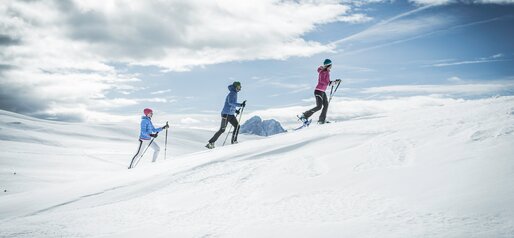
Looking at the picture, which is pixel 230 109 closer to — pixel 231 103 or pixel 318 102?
pixel 231 103

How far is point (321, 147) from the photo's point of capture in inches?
218

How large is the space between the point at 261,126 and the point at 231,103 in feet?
461

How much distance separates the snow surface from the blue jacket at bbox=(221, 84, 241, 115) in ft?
14.8

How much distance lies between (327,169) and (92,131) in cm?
2312

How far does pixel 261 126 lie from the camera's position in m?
152

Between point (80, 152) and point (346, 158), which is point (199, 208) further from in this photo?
point (80, 152)

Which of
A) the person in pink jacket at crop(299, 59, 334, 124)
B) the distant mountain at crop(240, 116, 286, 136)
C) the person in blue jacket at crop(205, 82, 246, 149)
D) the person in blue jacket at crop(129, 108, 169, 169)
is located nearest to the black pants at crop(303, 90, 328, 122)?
the person in pink jacket at crop(299, 59, 334, 124)

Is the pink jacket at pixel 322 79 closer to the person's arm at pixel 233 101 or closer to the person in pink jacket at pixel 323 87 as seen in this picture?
the person in pink jacket at pixel 323 87

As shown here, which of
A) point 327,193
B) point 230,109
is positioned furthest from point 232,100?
point 327,193

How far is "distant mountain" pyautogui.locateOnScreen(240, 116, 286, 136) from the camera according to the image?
14350 cm

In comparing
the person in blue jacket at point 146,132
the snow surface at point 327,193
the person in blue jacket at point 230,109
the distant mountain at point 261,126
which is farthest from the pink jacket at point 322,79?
the distant mountain at point 261,126

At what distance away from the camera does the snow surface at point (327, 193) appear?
2.59 m

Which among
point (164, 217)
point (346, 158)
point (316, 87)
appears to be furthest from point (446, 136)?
point (316, 87)

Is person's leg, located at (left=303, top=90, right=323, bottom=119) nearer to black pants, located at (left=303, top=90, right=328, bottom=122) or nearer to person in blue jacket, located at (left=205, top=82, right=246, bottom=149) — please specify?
black pants, located at (left=303, top=90, right=328, bottom=122)
